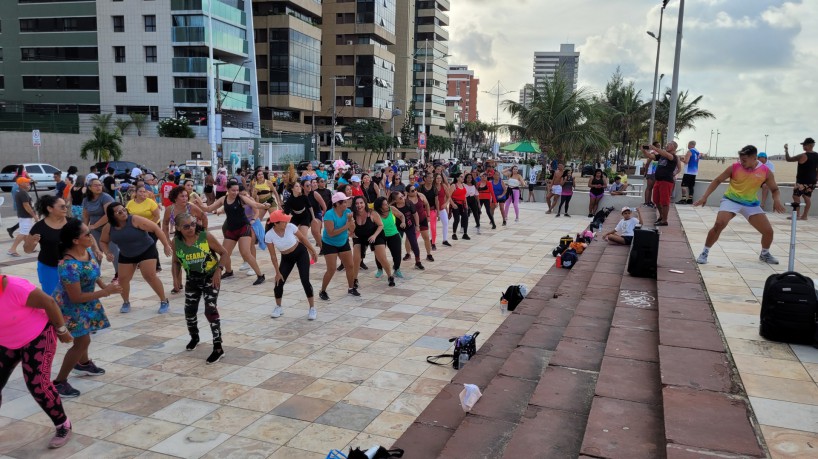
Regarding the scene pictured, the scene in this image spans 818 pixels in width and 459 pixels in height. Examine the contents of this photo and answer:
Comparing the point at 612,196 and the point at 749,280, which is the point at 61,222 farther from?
the point at 612,196

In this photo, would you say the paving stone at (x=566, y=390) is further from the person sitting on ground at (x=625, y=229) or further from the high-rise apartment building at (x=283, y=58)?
the high-rise apartment building at (x=283, y=58)

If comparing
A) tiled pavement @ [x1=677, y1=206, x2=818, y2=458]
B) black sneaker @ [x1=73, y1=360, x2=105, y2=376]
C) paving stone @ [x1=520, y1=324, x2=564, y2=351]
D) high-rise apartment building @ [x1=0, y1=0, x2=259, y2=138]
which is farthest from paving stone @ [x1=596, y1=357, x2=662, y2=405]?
high-rise apartment building @ [x1=0, y1=0, x2=259, y2=138]

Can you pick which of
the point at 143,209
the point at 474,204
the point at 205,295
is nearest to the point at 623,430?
the point at 205,295

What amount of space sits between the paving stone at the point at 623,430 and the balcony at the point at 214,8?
5000cm

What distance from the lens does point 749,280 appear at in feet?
24.0

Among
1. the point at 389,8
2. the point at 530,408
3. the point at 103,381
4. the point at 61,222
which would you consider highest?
the point at 389,8

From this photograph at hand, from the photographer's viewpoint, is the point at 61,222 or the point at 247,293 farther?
the point at 247,293

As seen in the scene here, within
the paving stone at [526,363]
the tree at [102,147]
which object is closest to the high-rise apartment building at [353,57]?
the tree at [102,147]

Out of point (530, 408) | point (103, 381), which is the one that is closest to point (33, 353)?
point (103, 381)

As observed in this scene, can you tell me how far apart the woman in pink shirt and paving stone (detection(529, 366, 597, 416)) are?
3.79 metres

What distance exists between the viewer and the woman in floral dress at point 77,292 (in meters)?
5.29

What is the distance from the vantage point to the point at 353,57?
75.8m

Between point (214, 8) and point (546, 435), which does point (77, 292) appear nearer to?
point (546, 435)

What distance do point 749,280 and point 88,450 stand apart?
24.5 ft
